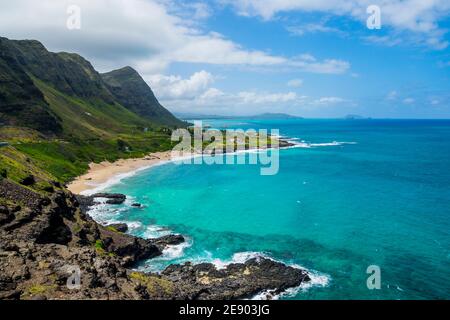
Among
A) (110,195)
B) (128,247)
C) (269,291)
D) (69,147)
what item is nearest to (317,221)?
(269,291)

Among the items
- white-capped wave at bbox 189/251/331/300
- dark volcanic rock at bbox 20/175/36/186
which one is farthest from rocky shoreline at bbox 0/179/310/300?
dark volcanic rock at bbox 20/175/36/186

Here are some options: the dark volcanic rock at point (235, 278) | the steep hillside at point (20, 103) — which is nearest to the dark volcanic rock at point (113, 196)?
the dark volcanic rock at point (235, 278)

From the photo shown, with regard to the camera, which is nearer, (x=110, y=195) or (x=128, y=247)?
(x=128, y=247)

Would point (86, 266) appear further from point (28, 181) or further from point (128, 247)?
point (28, 181)

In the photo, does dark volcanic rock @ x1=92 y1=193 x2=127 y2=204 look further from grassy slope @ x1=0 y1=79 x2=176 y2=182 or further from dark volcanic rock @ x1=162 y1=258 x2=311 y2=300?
dark volcanic rock @ x1=162 y1=258 x2=311 y2=300

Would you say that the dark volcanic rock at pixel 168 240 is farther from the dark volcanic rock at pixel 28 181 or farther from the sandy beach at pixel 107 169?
the sandy beach at pixel 107 169

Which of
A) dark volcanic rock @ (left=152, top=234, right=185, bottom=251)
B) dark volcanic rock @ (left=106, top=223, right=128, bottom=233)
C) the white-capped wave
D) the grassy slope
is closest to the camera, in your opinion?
the white-capped wave
